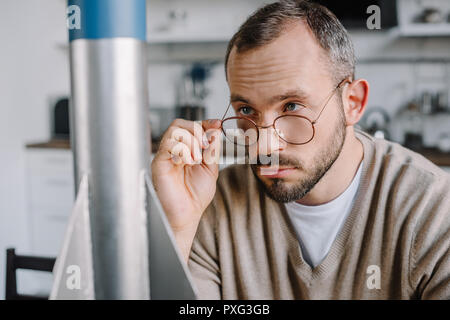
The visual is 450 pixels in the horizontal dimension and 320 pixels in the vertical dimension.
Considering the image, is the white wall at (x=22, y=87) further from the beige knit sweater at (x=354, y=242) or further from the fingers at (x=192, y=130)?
the fingers at (x=192, y=130)

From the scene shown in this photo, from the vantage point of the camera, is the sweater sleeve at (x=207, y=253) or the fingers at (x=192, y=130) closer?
the fingers at (x=192, y=130)

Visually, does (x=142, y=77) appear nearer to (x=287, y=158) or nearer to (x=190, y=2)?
(x=287, y=158)

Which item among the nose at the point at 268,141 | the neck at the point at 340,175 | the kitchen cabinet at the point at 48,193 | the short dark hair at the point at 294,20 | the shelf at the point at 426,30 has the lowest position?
the kitchen cabinet at the point at 48,193

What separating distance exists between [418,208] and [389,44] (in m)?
1.88

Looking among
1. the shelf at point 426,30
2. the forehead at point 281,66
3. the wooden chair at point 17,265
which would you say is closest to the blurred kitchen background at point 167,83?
the shelf at point 426,30

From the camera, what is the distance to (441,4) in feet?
7.18

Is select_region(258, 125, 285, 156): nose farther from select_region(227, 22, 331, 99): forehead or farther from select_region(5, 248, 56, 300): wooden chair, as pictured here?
select_region(5, 248, 56, 300): wooden chair

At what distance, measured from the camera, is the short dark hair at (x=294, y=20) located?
617mm

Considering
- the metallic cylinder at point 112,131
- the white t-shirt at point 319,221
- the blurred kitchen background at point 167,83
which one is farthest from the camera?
the blurred kitchen background at point 167,83

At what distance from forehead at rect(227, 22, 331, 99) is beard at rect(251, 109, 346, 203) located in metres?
0.10

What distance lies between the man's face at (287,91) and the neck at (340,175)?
5.2 inches
